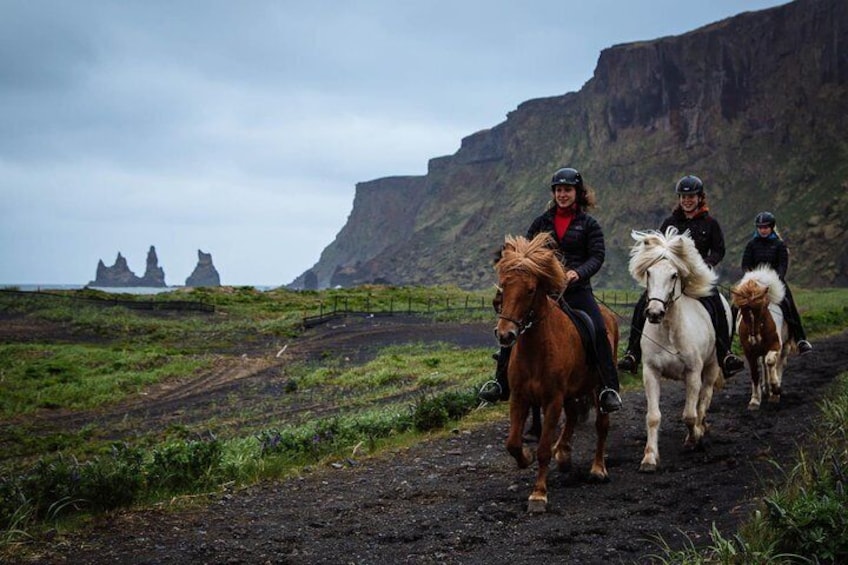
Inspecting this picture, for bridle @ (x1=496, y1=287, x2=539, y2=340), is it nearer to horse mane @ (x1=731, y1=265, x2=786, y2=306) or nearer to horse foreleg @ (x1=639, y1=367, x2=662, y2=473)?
horse foreleg @ (x1=639, y1=367, x2=662, y2=473)

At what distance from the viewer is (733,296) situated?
508 inches

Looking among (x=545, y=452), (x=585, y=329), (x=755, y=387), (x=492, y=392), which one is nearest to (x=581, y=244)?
(x=585, y=329)

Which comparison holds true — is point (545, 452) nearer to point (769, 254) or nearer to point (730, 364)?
point (730, 364)

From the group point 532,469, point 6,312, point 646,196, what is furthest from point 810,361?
point 646,196

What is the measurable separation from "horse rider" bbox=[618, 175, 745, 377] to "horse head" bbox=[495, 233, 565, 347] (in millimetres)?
3165

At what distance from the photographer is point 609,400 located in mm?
7680

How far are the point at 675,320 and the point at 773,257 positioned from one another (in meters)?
5.94

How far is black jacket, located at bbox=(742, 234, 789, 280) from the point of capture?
44.2 feet

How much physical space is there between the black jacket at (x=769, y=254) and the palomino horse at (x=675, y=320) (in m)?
4.98

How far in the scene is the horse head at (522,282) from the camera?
6.32 metres

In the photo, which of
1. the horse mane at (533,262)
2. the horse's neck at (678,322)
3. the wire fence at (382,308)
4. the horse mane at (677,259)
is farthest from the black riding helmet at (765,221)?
the wire fence at (382,308)

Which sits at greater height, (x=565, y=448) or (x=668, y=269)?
(x=668, y=269)

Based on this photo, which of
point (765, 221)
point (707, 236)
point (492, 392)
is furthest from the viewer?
point (765, 221)

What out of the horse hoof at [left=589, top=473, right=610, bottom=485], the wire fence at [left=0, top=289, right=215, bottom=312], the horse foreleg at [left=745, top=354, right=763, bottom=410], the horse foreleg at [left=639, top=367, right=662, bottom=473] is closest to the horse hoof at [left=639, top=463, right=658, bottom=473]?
the horse foreleg at [left=639, top=367, right=662, bottom=473]
